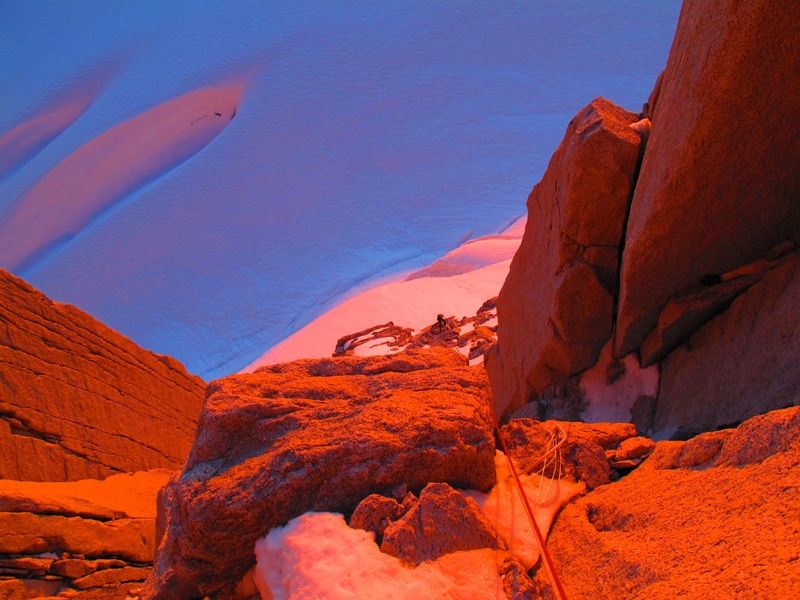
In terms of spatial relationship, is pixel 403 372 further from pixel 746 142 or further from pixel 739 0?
pixel 739 0

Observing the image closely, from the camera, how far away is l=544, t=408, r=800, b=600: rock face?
60.5 inches

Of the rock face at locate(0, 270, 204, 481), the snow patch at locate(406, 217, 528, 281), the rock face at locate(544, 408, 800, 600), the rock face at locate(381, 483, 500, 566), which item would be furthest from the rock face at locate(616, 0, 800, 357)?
the snow patch at locate(406, 217, 528, 281)

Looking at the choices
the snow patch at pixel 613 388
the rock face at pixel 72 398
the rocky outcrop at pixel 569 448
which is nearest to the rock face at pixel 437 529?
the rocky outcrop at pixel 569 448

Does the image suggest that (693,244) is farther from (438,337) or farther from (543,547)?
(438,337)

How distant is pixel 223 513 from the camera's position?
222 centimetres

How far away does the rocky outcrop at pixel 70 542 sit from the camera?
3684 millimetres

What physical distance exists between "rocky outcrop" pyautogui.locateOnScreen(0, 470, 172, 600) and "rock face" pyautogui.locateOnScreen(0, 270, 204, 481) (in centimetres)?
A: 30

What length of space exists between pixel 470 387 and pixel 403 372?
1.11 ft

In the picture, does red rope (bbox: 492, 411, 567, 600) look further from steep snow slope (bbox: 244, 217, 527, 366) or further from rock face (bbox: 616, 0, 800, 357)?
steep snow slope (bbox: 244, 217, 527, 366)

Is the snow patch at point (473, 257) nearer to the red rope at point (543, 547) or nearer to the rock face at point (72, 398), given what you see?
the rock face at point (72, 398)

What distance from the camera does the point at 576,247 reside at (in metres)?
3.72

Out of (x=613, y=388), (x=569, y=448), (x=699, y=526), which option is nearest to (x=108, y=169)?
(x=613, y=388)

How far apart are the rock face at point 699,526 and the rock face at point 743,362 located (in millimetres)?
533

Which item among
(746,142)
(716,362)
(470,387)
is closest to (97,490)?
(470,387)
